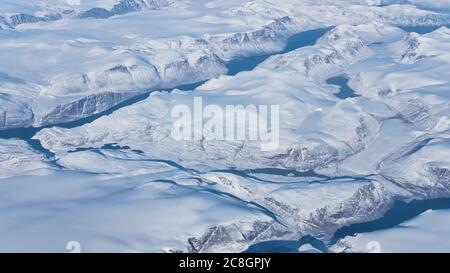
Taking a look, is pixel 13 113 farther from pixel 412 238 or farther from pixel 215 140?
pixel 412 238

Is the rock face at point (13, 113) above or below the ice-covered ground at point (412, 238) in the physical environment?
below

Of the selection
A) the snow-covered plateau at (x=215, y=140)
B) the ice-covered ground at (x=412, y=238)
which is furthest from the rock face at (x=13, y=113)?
the ice-covered ground at (x=412, y=238)

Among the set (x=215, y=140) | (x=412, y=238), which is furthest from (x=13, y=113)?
(x=412, y=238)

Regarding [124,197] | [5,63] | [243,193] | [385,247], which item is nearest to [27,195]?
[124,197]

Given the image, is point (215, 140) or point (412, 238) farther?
point (215, 140)

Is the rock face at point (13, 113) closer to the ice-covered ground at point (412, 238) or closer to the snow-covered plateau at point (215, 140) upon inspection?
the snow-covered plateau at point (215, 140)

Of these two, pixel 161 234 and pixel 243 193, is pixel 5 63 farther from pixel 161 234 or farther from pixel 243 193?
pixel 161 234

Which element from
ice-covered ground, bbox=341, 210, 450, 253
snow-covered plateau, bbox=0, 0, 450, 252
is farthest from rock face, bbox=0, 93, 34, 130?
ice-covered ground, bbox=341, 210, 450, 253

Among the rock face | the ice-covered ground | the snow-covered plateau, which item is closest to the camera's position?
the ice-covered ground

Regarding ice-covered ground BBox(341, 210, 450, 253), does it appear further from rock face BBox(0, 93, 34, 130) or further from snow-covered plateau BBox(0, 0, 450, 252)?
rock face BBox(0, 93, 34, 130)
